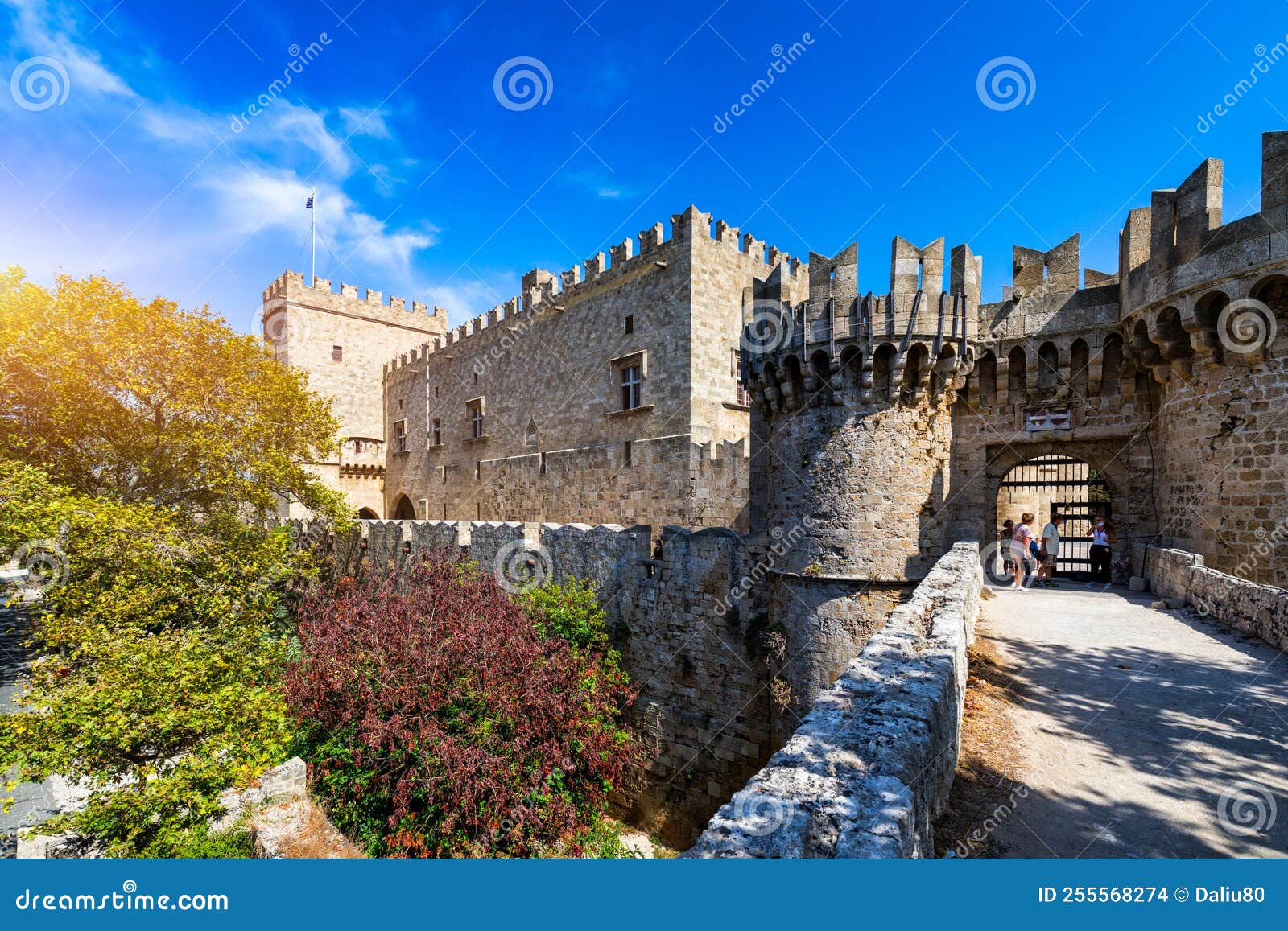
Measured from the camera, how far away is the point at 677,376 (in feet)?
46.2

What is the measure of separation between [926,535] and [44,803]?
1370cm

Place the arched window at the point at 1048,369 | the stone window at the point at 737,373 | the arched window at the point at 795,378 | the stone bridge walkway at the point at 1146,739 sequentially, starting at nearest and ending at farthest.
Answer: the stone bridge walkway at the point at 1146,739 < the arched window at the point at 795,378 < the arched window at the point at 1048,369 < the stone window at the point at 737,373

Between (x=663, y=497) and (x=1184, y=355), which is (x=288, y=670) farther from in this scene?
(x=1184, y=355)

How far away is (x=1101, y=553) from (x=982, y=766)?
9532 mm

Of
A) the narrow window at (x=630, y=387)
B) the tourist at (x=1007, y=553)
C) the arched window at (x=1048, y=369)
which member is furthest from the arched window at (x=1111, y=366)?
the narrow window at (x=630, y=387)

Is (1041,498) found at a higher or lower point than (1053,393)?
lower

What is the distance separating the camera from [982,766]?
3.79 metres

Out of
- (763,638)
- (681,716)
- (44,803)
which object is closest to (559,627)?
Result: (681,716)

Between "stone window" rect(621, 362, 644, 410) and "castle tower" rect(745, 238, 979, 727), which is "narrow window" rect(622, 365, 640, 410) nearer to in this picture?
"stone window" rect(621, 362, 644, 410)

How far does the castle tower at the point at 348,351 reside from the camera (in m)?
25.6

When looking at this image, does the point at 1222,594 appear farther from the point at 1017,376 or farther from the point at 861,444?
the point at 861,444

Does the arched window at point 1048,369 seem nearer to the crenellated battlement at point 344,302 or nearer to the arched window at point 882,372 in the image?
the arched window at point 882,372

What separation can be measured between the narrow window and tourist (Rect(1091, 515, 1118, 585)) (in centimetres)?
1000

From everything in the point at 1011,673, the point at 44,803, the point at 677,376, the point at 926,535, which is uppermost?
the point at 677,376
